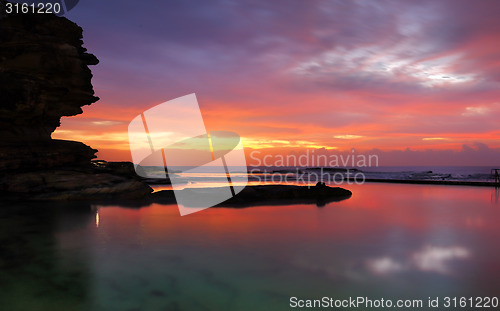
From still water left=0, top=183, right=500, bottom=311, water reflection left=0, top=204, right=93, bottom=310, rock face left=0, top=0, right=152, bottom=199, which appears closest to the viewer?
water reflection left=0, top=204, right=93, bottom=310

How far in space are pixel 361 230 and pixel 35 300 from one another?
925cm

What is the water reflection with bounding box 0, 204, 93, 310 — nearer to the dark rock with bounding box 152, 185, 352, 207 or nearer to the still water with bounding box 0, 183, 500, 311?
the still water with bounding box 0, 183, 500, 311

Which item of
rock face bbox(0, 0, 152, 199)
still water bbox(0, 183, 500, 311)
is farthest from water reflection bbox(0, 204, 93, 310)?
rock face bbox(0, 0, 152, 199)

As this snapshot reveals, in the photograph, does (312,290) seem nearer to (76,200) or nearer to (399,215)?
(399,215)

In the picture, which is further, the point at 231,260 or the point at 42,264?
the point at 231,260

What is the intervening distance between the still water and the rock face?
5287 millimetres

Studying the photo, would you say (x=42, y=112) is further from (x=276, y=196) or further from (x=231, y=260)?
(x=231, y=260)

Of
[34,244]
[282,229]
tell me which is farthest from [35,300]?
[282,229]

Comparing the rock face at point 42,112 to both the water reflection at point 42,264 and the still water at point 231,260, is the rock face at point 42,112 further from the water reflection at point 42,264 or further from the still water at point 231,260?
the water reflection at point 42,264

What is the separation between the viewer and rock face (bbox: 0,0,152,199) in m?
17.1

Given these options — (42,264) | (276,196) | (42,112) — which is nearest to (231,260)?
(42,264)

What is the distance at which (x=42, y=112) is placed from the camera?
19656 mm

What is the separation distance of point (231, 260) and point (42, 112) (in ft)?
63.4

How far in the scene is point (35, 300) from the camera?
4.69 metres
